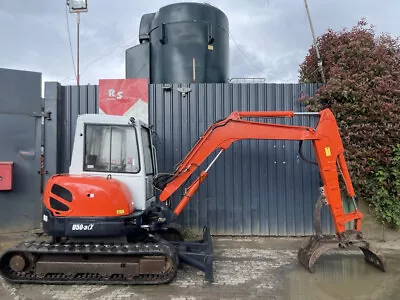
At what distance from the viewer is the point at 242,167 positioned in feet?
24.4

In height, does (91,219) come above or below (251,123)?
below

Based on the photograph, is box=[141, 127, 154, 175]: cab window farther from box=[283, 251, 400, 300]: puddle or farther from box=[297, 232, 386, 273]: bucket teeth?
box=[297, 232, 386, 273]: bucket teeth

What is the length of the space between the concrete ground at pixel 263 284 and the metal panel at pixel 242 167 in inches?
47.0

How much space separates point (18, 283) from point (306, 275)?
4.27 m

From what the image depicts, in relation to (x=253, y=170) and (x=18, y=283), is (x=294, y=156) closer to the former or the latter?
(x=253, y=170)

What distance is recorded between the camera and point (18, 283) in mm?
4750

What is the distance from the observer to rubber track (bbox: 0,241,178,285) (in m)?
4.61

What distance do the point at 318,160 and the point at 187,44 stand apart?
182 inches

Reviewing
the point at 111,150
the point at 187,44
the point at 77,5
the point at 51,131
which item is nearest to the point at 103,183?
the point at 111,150

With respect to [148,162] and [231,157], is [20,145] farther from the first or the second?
[231,157]

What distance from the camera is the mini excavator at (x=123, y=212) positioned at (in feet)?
15.2

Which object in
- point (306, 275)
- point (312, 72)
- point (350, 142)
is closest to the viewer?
point (306, 275)

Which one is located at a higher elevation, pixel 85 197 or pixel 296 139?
pixel 296 139

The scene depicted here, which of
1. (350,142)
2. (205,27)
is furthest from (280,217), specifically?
(205,27)
